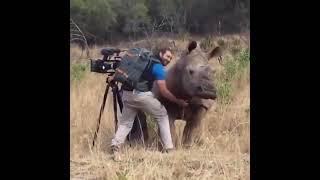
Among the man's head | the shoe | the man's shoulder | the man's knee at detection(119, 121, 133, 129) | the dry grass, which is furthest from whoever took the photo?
the man's head

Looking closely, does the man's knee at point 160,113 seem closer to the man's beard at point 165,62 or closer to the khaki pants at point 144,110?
the khaki pants at point 144,110

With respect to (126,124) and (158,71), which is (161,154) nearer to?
(126,124)

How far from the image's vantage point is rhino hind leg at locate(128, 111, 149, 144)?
6328mm

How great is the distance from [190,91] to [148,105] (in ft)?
1.53

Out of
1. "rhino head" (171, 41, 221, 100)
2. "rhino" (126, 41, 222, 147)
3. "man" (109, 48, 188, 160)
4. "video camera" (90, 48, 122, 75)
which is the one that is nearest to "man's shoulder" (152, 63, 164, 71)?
"man" (109, 48, 188, 160)

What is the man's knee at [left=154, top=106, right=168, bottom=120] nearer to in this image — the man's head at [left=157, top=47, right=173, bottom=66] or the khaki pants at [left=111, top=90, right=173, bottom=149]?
the khaki pants at [left=111, top=90, right=173, bottom=149]

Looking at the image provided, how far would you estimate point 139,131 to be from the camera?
6371 millimetres

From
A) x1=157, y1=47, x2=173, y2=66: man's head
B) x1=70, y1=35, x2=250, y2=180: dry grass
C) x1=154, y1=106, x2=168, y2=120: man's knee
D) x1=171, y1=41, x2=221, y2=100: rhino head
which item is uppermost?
x1=157, y1=47, x2=173, y2=66: man's head

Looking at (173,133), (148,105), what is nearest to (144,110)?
(148,105)

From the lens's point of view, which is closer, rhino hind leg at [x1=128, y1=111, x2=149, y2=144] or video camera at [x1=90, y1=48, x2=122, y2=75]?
video camera at [x1=90, y1=48, x2=122, y2=75]

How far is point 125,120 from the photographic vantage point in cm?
616

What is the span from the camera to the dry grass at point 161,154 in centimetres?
549
